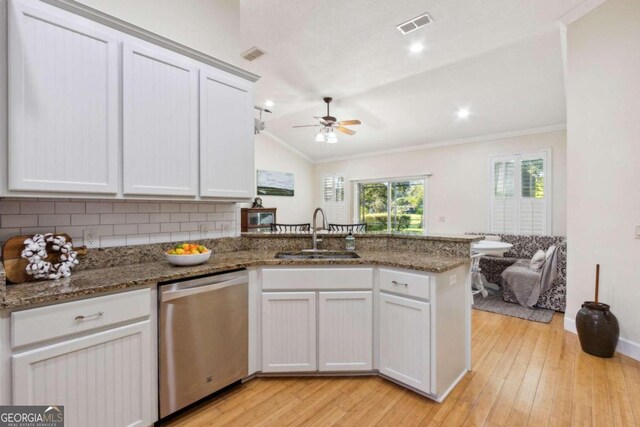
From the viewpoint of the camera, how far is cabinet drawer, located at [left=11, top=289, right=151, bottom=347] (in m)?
1.32

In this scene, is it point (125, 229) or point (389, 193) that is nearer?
point (125, 229)

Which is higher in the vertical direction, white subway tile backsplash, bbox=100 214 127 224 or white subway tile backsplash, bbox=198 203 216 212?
white subway tile backsplash, bbox=198 203 216 212

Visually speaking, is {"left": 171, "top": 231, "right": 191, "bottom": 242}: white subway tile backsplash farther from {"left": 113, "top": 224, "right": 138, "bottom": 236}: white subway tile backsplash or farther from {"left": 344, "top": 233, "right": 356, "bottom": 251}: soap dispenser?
{"left": 344, "top": 233, "right": 356, "bottom": 251}: soap dispenser

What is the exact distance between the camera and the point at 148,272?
1857 millimetres

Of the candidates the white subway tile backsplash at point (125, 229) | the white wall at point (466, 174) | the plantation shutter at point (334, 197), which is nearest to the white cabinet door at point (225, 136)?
the white subway tile backsplash at point (125, 229)

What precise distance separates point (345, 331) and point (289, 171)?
227 inches

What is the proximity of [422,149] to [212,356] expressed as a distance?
19.1 feet

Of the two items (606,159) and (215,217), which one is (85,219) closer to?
(215,217)

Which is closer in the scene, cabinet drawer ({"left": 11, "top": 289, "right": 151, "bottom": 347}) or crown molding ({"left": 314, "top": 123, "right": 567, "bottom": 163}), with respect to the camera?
cabinet drawer ({"left": 11, "top": 289, "right": 151, "bottom": 347})

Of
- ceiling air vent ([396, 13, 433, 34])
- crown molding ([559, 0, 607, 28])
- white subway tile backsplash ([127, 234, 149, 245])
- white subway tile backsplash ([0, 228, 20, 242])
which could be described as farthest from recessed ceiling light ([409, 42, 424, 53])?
white subway tile backsplash ([0, 228, 20, 242])

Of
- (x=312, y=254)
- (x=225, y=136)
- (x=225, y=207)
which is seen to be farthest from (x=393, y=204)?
(x=225, y=136)

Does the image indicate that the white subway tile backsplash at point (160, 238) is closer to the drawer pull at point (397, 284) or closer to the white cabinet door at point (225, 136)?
the white cabinet door at point (225, 136)

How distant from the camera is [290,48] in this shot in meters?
3.66

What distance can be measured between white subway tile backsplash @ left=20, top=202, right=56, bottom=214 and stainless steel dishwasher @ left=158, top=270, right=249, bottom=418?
2.92 ft
